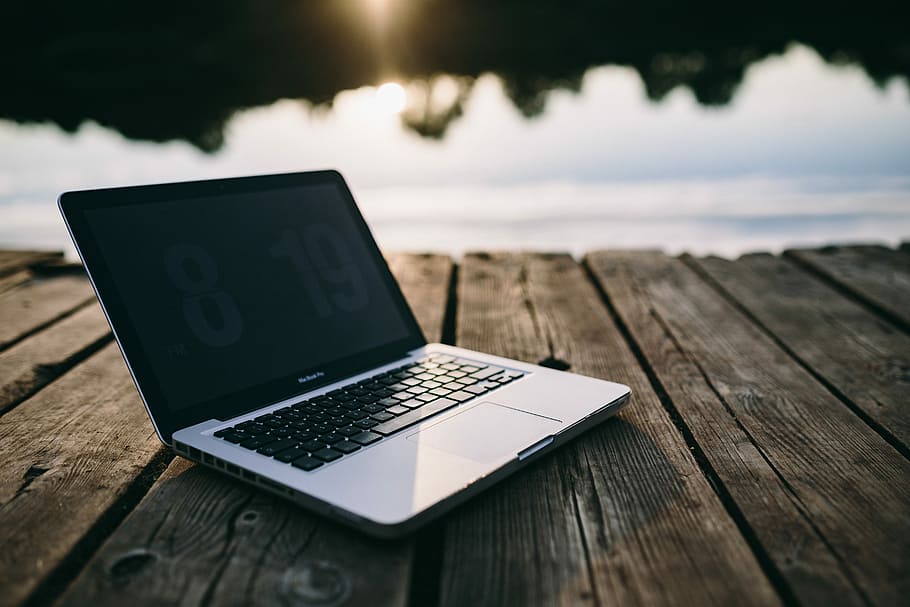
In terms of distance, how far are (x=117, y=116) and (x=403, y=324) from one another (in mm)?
7352

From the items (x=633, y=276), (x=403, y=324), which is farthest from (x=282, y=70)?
(x=403, y=324)

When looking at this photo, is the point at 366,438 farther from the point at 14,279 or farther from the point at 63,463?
the point at 14,279

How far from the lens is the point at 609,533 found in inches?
29.6

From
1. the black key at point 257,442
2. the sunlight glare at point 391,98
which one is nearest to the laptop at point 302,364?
the black key at point 257,442

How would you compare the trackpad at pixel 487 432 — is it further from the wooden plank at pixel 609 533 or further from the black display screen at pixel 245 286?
the black display screen at pixel 245 286

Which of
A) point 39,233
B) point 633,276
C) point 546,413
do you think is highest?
point 546,413

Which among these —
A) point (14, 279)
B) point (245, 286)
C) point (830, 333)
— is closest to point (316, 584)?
point (245, 286)

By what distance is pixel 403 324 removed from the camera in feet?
4.24

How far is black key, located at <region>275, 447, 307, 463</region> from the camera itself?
812mm

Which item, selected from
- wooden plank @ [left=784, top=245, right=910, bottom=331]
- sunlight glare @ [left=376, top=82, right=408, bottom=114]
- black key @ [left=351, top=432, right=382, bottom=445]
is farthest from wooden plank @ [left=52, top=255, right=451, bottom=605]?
sunlight glare @ [left=376, top=82, right=408, bottom=114]

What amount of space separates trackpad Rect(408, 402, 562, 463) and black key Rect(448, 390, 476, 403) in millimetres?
32

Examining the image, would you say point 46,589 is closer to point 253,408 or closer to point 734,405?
point 253,408

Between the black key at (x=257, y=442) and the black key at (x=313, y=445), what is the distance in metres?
0.05

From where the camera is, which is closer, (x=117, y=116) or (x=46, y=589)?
(x=46, y=589)
